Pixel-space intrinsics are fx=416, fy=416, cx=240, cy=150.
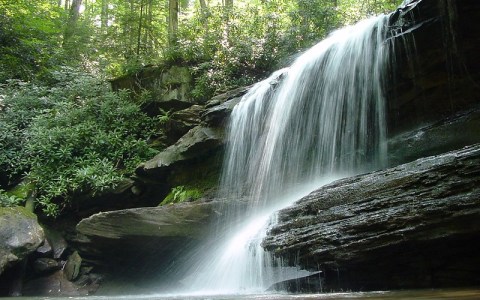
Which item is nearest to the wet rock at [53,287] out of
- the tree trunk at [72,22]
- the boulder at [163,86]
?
the boulder at [163,86]

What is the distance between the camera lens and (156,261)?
8188mm

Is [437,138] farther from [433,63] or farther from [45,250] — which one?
[45,250]

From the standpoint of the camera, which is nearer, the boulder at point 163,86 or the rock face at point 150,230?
the rock face at point 150,230

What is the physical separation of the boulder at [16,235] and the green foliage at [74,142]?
1459 mm

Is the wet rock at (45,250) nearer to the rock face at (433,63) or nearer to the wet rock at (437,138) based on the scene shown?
the wet rock at (437,138)

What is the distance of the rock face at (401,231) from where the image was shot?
12.0 ft

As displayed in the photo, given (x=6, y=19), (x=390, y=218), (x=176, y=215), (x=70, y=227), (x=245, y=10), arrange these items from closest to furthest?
1. (x=390, y=218)
2. (x=176, y=215)
3. (x=70, y=227)
4. (x=245, y=10)
5. (x=6, y=19)

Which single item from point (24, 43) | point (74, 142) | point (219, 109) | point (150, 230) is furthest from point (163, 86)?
point (24, 43)

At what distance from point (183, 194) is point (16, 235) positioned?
323 cm

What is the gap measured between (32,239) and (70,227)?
2291 millimetres

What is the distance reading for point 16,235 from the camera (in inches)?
305

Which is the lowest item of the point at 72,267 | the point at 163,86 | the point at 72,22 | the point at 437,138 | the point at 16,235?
the point at 72,267

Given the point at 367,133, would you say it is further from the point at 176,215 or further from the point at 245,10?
the point at 245,10

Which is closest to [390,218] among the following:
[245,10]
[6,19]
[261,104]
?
[261,104]
